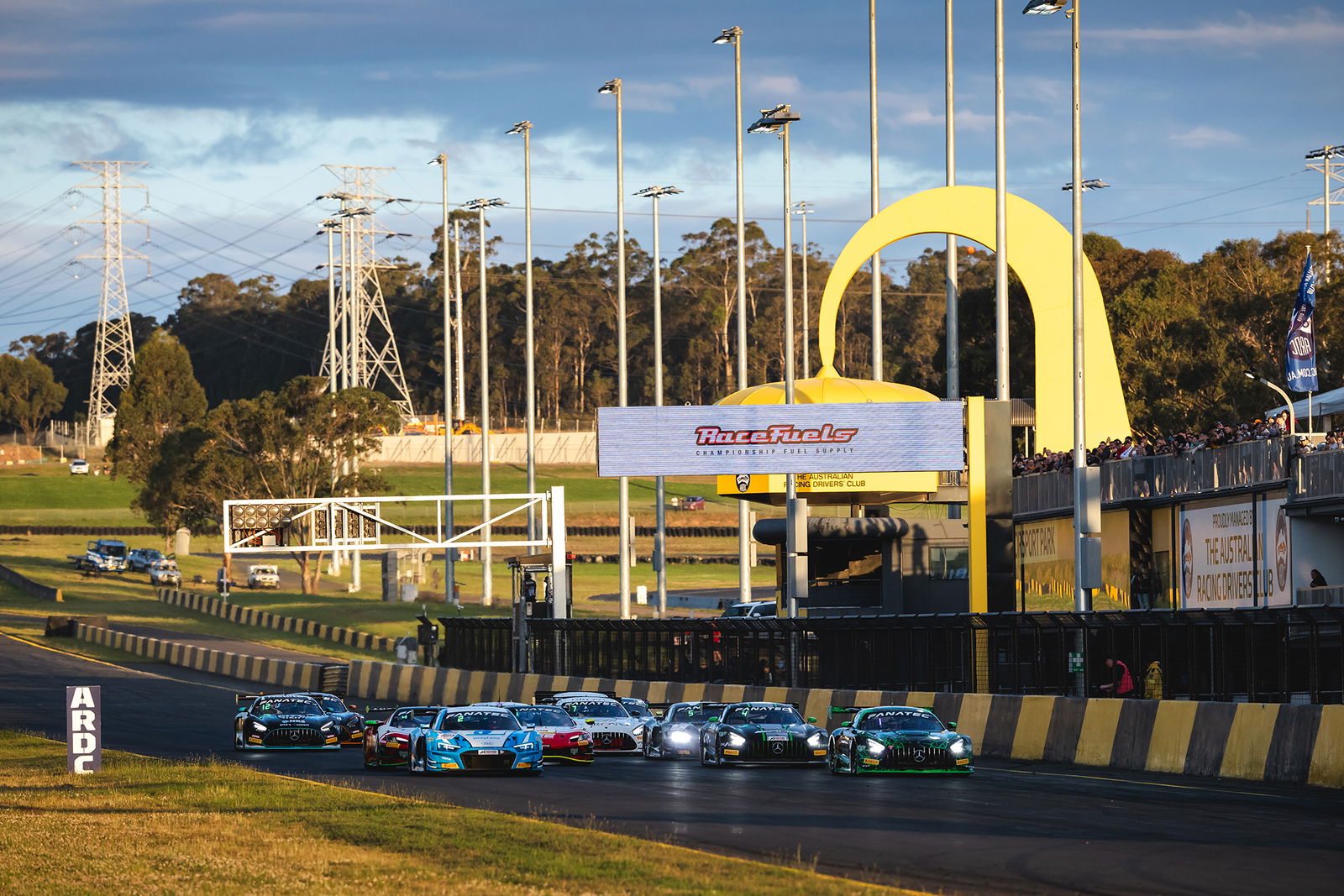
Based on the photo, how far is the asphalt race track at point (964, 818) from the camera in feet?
46.0

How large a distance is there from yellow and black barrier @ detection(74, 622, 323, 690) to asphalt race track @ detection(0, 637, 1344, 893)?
838 inches

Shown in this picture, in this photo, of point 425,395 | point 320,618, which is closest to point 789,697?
point 320,618

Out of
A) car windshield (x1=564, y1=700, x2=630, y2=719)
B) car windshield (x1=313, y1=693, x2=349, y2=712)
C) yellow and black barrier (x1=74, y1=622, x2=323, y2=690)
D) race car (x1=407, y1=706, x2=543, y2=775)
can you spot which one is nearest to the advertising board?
car windshield (x1=564, y1=700, x2=630, y2=719)

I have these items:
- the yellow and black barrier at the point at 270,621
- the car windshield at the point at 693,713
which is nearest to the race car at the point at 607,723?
the car windshield at the point at 693,713

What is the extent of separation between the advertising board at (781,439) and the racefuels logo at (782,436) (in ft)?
0.06

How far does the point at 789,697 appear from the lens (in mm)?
34625

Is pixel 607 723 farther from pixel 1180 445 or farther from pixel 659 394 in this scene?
pixel 659 394

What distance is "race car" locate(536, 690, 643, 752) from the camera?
32125 millimetres

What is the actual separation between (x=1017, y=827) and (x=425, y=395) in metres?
168

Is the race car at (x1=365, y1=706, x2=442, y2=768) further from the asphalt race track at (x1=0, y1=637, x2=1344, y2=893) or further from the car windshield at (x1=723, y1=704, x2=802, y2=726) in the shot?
the car windshield at (x1=723, y1=704, x2=802, y2=726)

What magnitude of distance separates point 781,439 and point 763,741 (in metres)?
16.8

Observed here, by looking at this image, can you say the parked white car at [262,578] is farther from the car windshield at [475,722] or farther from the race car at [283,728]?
the car windshield at [475,722]

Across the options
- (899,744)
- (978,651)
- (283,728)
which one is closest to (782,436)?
(978,651)

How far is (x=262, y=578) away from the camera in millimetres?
97000
